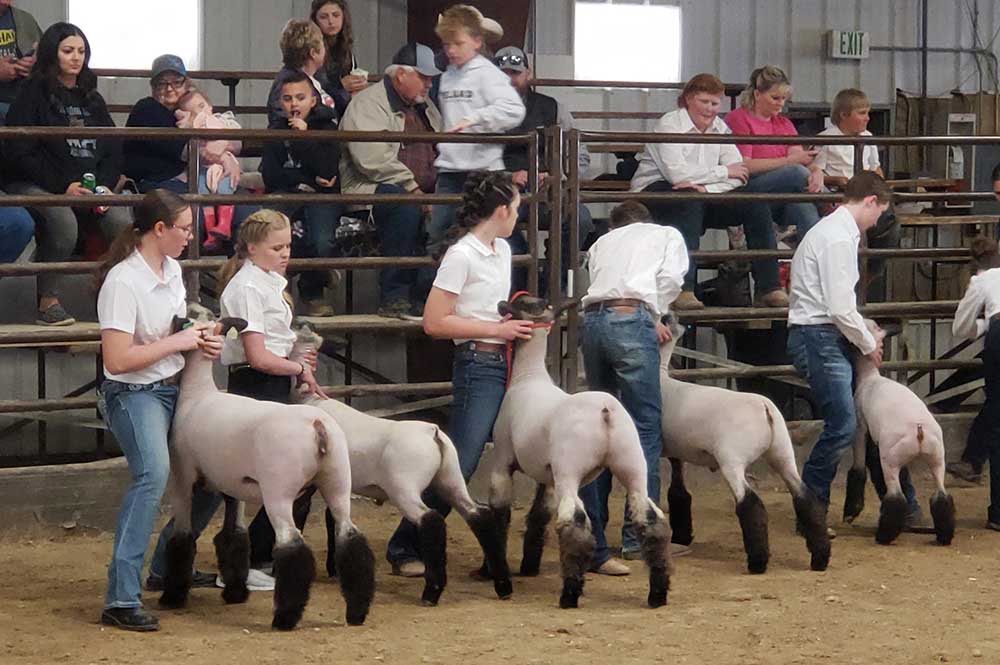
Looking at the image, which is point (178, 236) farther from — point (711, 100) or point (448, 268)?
point (711, 100)

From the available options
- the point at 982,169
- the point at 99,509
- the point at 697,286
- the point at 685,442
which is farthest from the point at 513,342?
the point at 982,169

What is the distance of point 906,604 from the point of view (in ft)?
20.2

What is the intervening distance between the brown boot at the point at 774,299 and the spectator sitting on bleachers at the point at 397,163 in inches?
79.8

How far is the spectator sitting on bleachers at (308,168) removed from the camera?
26.6 feet

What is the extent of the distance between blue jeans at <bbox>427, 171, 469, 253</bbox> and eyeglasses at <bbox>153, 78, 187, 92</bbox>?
1.47m

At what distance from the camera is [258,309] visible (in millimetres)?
6094

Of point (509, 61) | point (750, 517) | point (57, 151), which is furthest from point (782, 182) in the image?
point (57, 151)

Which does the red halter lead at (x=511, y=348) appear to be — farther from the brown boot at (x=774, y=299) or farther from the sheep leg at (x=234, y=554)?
the brown boot at (x=774, y=299)

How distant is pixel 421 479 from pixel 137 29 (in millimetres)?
8146

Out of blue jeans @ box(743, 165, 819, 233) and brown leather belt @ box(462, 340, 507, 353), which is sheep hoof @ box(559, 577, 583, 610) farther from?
blue jeans @ box(743, 165, 819, 233)

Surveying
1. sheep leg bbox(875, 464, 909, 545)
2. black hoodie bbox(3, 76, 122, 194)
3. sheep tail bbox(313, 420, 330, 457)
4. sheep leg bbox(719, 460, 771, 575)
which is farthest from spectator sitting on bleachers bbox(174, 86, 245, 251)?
sheep leg bbox(875, 464, 909, 545)

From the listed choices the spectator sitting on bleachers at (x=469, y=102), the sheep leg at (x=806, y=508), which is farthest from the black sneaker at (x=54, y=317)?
the sheep leg at (x=806, y=508)

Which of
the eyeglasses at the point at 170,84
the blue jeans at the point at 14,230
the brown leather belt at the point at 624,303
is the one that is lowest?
the brown leather belt at the point at 624,303

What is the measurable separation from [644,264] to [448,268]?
99cm
